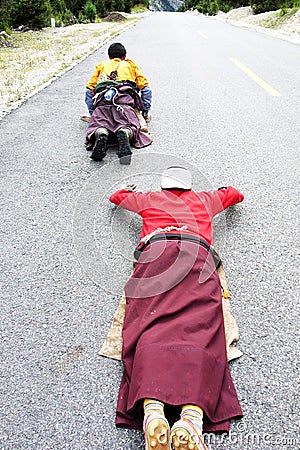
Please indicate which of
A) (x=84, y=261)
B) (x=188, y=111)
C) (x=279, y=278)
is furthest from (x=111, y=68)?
(x=279, y=278)

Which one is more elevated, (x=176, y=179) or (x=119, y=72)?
(x=119, y=72)

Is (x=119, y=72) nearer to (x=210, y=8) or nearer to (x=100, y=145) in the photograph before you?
(x=100, y=145)

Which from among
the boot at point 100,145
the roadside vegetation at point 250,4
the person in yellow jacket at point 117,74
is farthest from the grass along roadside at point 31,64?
the roadside vegetation at point 250,4

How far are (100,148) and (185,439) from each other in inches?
114

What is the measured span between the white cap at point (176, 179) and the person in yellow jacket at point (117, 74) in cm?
227

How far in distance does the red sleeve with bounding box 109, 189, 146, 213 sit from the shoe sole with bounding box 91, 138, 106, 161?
3.36 feet

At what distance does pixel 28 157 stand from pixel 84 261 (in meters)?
1.95

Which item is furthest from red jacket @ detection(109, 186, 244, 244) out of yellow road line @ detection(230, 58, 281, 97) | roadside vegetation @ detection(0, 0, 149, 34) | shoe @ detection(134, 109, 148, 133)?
roadside vegetation @ detection(0, 0, 149, 34)

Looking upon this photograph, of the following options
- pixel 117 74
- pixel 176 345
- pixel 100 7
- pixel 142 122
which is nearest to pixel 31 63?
pixel 117 74

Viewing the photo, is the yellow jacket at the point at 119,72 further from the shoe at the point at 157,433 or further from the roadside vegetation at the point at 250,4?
the roadside vegetation at the point at 250,4

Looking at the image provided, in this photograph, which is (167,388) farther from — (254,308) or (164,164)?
(164,164)

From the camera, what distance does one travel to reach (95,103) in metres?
4.42

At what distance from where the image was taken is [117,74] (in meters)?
4.67

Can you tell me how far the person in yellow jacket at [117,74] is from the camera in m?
4.66
